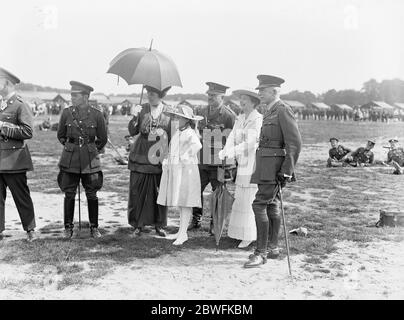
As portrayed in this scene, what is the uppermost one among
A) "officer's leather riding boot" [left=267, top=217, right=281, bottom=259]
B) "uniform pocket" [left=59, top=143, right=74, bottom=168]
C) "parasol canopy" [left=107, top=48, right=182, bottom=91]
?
"parasol canopy" [left=107, top=48, right=182, bottom=91]

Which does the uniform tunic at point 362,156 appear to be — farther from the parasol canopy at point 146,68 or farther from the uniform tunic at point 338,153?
the parasol canopy at point 146,68

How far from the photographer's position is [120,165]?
14.8 metres

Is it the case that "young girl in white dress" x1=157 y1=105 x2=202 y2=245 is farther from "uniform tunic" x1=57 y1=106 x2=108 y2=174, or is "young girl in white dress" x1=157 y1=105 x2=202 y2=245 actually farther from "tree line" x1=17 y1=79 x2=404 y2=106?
"tree line" x1=17 y1=79 x2=404 y2=106

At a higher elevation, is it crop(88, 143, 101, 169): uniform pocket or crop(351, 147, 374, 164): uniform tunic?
crop(88, 143, 101, 169): uniform pocket

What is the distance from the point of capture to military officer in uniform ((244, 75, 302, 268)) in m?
5.59

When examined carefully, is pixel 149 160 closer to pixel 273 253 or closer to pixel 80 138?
pixel 80 138

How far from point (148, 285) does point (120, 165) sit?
10.2 metres

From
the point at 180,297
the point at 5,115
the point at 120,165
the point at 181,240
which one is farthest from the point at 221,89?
the point at 120,165

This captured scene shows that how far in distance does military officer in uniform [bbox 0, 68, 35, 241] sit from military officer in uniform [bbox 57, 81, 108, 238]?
485mm

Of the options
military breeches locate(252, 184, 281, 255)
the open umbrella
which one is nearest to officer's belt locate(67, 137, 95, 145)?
the open umbrella

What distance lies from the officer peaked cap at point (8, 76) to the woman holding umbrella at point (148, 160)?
1.63m

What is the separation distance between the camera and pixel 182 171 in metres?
6.78

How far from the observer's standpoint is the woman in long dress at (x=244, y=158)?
6.40 metres
